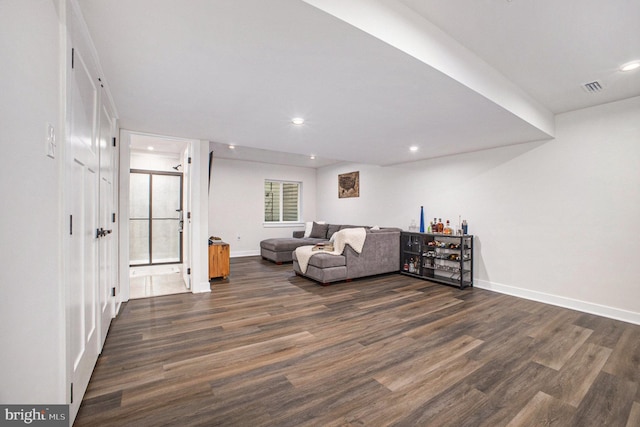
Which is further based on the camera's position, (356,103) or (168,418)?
(356,103)

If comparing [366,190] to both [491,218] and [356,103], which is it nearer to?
[491,218]

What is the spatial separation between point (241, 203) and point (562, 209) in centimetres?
628

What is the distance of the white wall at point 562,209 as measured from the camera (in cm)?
312

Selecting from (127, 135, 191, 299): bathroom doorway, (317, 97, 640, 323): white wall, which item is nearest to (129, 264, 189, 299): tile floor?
(127, 135, 191, 299): bathroom doorway

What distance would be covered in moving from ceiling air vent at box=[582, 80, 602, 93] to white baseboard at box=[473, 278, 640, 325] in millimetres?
2432

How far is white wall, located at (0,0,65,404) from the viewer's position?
872mm

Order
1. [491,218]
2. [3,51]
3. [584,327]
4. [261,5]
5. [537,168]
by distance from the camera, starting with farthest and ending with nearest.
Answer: [491,218] < [537,168] < [584,327] < [261,5] < [3,51]

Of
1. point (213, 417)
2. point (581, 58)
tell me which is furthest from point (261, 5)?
point (581, 58)

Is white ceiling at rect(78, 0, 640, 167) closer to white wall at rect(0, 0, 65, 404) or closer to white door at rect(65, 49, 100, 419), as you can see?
white door at rect(65, 49, 100, 419)

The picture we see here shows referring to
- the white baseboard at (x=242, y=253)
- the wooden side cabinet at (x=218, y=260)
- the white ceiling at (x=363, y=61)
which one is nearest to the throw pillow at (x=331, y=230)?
the white baseboard at (x=242, y=253)

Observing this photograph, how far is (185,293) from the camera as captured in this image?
4.00m

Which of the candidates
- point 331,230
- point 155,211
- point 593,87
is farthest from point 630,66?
point 155,211

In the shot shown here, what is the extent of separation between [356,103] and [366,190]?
4.13 metres

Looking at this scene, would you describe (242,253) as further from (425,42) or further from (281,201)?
(425,42)
